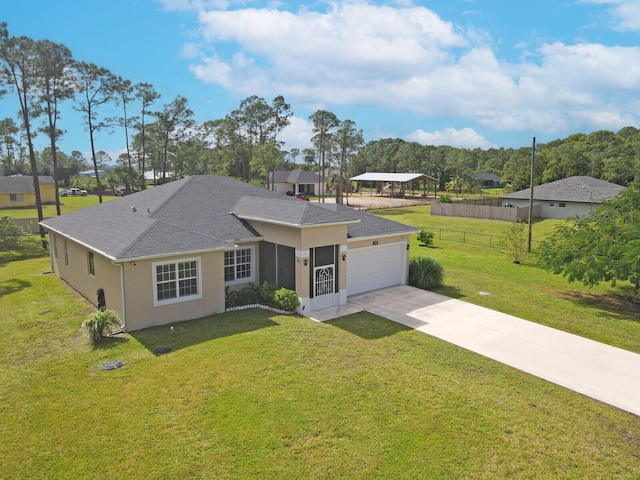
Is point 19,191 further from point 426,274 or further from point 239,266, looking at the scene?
point 426,274

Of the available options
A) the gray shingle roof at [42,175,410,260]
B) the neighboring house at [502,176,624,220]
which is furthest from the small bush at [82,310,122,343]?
the neighboring house at [502,176,624,220]

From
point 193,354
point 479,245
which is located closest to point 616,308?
point 479,245

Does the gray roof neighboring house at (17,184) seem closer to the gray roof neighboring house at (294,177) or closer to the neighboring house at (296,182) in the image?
the neighboring house at (296,182)

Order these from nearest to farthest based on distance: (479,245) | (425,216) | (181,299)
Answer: (181,299) < (479,245) < (425,216)

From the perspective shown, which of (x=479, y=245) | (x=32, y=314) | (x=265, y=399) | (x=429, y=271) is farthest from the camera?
(x=479, y=245)

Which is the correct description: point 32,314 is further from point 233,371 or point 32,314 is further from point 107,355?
point 233,371

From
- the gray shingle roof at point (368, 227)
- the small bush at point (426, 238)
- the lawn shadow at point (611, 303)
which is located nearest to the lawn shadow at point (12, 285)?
the gray shingle roof at point (368, 227)

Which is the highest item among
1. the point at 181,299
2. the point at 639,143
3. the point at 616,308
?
the point at 639,143
